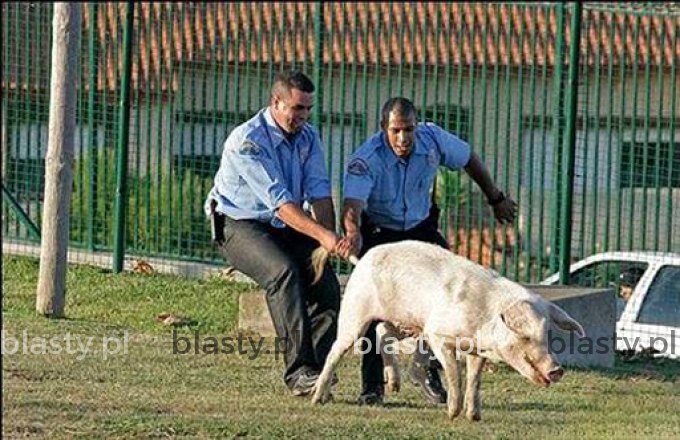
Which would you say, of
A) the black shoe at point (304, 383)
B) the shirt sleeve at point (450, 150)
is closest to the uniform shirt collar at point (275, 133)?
the shirt sleeve at point (450, 150)

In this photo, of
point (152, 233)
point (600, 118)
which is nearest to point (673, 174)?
point (600, 118)

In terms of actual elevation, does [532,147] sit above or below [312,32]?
below

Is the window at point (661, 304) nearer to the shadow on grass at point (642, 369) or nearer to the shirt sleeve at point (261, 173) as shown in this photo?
the shadow on grass at point (642, 369)

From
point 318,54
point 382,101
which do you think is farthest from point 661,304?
point 318,54

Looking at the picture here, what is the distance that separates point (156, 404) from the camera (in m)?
8.92

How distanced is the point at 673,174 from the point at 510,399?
4.83 metres

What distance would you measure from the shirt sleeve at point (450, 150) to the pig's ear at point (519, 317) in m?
1.90

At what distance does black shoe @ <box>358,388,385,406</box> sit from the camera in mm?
9328

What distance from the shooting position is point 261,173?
935cm

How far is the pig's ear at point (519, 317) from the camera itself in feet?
27.1

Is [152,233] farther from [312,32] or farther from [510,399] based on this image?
[510,399]

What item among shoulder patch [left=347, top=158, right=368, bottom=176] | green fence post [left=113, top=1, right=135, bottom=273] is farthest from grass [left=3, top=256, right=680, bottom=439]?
green fence post [left=113, top=1, right=135, bottom=273]

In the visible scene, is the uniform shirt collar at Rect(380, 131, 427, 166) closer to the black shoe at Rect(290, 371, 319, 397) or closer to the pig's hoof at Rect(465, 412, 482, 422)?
the black shoe at Rect(290, 371, 319, 397)

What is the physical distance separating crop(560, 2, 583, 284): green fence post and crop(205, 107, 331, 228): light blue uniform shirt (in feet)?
13.9
